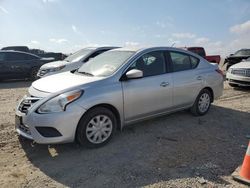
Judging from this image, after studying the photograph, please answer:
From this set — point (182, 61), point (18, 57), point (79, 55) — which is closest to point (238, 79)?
point (182, 61)

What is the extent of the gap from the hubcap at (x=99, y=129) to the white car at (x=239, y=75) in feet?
23.9

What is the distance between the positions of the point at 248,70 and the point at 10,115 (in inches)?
324

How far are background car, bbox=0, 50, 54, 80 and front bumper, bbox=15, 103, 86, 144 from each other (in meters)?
9.70

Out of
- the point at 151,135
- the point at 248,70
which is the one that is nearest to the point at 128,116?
the point at 151,135

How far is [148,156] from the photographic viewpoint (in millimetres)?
4410

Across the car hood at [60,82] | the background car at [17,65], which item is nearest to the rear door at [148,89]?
the car hood at [60,82]

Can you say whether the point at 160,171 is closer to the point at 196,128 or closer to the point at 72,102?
the point at 72,102

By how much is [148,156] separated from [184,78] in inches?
88.8

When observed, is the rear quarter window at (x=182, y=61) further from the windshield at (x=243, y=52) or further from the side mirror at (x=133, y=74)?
the windshield at (x=243, y=52)

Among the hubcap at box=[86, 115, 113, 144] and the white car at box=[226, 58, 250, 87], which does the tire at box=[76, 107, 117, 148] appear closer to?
the hubcap at box=[86, 115, 113, 144]

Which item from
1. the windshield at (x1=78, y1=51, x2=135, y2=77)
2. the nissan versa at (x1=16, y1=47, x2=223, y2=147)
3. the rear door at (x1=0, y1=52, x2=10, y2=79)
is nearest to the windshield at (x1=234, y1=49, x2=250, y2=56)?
the nissan versa at (x1=16, y1=47, x2=223, y2=147)

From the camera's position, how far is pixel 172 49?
5992mm

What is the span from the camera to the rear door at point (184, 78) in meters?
5.86

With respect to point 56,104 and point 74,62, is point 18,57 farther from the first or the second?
point 56,104
